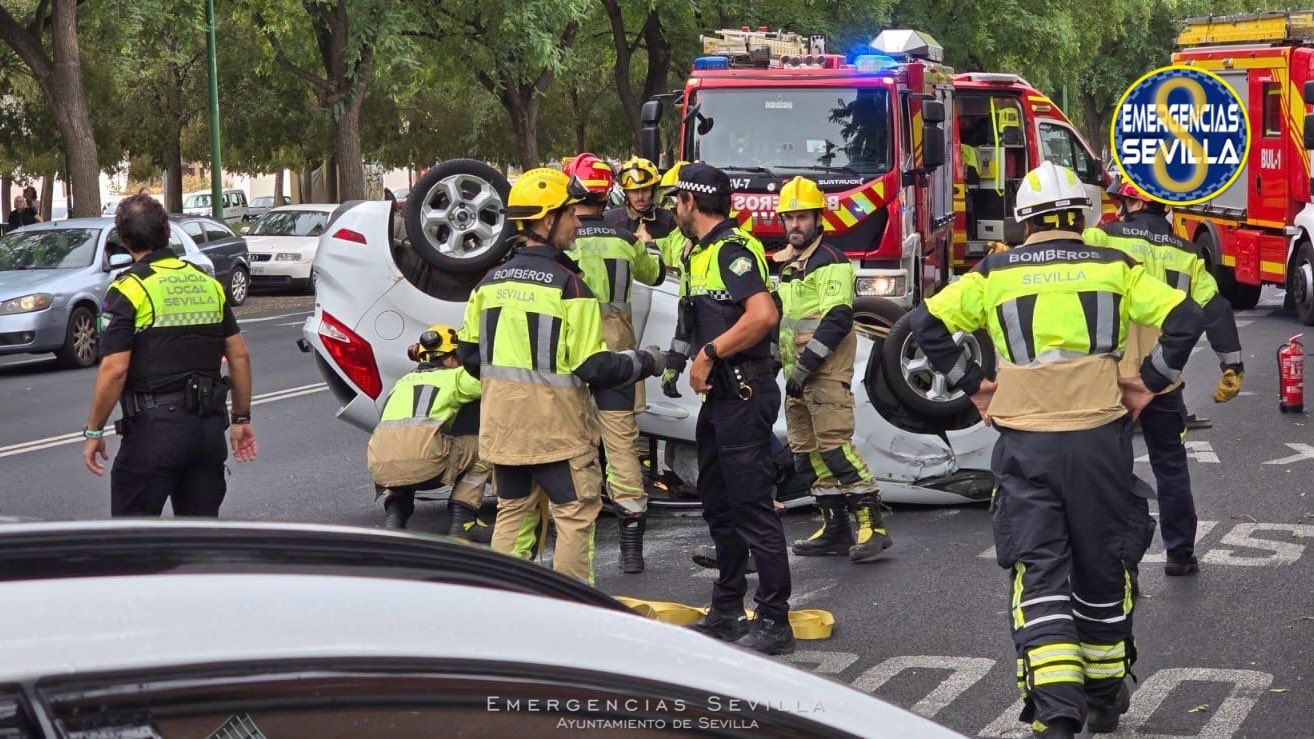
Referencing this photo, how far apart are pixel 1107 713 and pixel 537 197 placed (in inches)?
99.9

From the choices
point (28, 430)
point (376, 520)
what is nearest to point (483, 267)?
point (376, 520)

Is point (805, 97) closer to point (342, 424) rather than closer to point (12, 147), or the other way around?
point (342, 424)

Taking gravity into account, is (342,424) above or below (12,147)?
below

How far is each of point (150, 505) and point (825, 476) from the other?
125 inches

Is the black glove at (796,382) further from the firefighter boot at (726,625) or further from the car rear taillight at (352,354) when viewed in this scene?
the car rear taillight at (352,354)

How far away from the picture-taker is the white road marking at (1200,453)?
10172 millimetres

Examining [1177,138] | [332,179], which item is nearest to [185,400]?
[1177,138]

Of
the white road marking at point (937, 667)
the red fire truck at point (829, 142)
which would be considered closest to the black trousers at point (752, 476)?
the white road marking at point (937, 667)

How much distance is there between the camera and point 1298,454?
1036cm

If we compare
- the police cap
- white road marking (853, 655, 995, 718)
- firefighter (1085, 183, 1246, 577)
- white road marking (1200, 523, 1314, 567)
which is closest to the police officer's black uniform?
the police cap

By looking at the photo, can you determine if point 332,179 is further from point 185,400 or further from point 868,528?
point 185,400

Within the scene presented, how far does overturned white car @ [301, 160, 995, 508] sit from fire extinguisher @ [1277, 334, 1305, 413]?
4.25 metres

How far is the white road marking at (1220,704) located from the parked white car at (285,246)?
72.2 ft

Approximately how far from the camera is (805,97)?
545 inches
